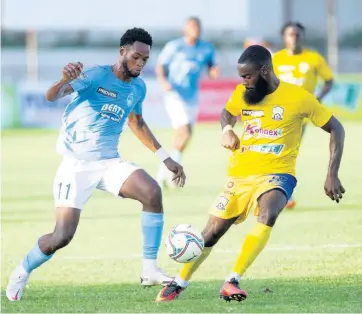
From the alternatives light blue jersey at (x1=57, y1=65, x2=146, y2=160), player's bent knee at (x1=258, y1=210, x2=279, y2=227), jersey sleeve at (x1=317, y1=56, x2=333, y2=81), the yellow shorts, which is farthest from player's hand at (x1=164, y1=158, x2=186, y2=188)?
jersey sleeve at (x1=317, y1=56, x2=333, y2=81)

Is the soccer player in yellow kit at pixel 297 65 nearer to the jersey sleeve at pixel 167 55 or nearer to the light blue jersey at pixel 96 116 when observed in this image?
Result: the jersey sleeve at pixel 167 55

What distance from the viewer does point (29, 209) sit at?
15609 millimetres

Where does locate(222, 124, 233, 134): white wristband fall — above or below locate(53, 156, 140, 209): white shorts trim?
above

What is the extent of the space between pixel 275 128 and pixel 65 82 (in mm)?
1667

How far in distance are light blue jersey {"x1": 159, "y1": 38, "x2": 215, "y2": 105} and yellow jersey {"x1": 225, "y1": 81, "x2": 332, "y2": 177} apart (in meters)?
9.60

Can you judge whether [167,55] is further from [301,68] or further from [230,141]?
[230,141]

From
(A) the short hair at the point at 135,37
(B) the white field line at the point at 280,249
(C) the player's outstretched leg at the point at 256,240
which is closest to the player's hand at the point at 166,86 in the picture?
(B) the white field line at the point at 280,249

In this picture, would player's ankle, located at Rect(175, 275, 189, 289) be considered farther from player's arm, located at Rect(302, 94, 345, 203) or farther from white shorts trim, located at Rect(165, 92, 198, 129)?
white shorts trim, located at Rect(165, 92, 198, 129)

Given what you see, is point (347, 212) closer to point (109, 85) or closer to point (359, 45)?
point (109, 85)

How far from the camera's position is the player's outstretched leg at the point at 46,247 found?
9039 mm

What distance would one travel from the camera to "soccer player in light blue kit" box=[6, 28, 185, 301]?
9281 mm

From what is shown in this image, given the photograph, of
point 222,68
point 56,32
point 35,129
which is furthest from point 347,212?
point 56,32

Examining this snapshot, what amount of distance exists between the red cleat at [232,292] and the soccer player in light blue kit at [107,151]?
2.96ft

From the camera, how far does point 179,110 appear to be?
60.0ft
